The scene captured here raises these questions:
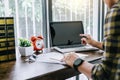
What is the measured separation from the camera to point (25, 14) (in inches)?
97.4

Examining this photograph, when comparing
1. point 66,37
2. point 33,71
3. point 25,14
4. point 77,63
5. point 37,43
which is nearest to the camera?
point 77,63

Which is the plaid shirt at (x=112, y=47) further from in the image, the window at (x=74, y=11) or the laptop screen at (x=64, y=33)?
the window at (x=74, y=11)

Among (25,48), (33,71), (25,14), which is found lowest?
(33,71)

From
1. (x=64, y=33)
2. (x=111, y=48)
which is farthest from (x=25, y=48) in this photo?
(x=111, y=48)

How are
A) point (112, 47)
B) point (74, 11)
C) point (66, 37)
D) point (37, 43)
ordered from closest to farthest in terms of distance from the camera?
point (112, 47), point (37, 43), point (66, 37), point (74, 11)

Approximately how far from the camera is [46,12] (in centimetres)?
257

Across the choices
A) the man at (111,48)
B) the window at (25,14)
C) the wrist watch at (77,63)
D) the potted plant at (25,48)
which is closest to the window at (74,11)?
the window at (25,14)

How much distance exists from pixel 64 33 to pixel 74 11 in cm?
97

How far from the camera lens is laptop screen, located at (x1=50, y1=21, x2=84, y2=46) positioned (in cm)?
195

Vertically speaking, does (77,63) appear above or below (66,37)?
below

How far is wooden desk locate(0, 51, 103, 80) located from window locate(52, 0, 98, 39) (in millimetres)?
1319

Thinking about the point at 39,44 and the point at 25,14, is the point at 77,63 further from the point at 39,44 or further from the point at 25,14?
the point at 25,14

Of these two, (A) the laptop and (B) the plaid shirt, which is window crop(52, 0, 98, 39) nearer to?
(A) the laptop

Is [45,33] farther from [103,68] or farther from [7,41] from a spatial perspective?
[103,68]
